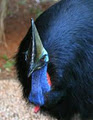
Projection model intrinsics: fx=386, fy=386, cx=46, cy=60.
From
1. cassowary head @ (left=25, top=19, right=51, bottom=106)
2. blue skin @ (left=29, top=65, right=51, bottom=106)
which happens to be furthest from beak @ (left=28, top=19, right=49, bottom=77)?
blue skin @ (left=29, top=65, right=51, bottom=106)

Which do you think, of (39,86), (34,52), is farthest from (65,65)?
(34,52)

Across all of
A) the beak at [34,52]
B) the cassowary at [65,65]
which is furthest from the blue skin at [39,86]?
the beak at [34,52]

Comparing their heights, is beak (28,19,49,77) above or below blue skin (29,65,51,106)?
above

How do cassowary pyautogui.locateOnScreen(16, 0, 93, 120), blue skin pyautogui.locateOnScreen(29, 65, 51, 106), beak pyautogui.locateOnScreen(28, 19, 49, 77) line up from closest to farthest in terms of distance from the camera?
beak pyautogui.locateOnScreen(28, 19, 49, 77) < blue skin pyautogui.locateOnScreen(29, 65, 51, 106) < cassowary pyautogui.locateOnScreen(16, 0, 93, 120)

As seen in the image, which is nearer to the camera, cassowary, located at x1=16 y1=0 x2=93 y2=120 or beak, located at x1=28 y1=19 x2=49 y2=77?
beak, located at x1=28 y1=19 x2=49 y2=77

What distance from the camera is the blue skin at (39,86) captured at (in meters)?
2.07

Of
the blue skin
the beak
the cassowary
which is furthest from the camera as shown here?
the cassowary

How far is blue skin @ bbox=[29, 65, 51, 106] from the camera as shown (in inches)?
81.7

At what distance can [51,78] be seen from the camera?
2197 mm

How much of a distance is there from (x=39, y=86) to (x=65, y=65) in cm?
22

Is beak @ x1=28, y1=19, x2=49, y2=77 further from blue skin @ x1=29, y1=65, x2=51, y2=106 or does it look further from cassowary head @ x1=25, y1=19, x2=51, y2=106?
blue skin @ x1=29, y1=65, x2=51, y2=106

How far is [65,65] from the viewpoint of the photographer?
223 centimetres

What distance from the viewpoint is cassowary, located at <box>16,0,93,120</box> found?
2.19 meters

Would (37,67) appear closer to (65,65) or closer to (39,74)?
(39,74)
